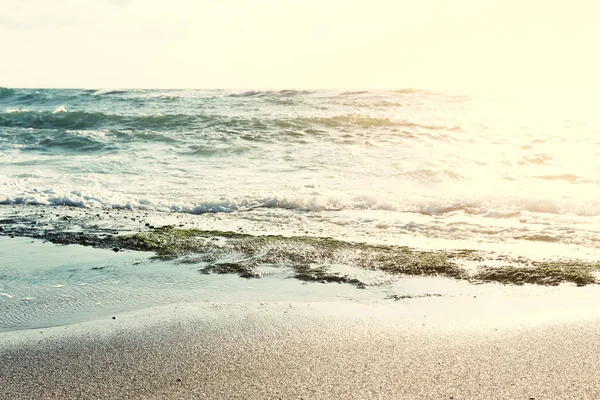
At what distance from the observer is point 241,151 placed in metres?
14.8

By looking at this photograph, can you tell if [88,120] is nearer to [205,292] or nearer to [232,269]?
[232,269]

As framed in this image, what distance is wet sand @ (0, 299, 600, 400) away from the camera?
300 centimetres

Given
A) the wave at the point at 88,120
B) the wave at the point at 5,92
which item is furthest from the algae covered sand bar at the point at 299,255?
the wave at the point at 5,92

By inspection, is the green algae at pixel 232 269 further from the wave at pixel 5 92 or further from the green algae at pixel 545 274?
the wave at pixel 5 92

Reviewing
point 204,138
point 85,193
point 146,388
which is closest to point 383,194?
point 85,193

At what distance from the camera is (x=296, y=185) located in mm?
10453

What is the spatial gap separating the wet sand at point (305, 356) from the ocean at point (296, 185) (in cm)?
68

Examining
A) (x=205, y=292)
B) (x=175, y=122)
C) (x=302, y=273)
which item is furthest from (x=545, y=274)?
(x=175, y=122)

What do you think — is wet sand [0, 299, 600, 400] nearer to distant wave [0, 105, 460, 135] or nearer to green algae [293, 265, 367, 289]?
green algae [293, 265, 367, 289]

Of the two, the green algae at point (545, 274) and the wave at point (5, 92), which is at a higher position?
the wave at point (5, 92)

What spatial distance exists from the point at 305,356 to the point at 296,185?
7146 mm

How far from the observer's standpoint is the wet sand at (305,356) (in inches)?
118

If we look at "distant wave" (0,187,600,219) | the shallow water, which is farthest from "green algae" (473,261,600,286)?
"distant wave" (0,187,600,219)

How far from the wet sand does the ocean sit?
0.68 metres
